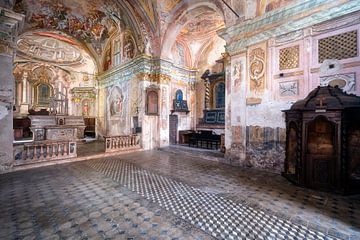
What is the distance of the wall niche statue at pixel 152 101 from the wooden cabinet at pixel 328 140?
6.82 meters

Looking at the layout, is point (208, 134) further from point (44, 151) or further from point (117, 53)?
point (117, 53)

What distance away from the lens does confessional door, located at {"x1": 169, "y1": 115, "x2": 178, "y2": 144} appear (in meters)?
11.4

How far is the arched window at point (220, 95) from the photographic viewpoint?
1124 centimetres

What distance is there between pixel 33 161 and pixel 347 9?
10520 millimetres

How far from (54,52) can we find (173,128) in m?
14.5

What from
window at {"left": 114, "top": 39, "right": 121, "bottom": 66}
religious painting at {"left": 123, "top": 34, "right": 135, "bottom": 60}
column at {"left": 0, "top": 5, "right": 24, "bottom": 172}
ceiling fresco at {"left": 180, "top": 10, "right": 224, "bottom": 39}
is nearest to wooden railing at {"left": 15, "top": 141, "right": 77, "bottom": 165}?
column at {"left": 0, "top": 5, "right": 24, "bottom": 172}

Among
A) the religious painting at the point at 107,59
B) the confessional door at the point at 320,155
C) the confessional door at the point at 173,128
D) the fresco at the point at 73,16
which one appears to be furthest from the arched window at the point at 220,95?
the religious painting at the point at 107,59

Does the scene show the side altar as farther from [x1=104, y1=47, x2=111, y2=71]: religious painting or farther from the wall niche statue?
[x1=104, y1=47, x2=111, y2=71]: religious painting

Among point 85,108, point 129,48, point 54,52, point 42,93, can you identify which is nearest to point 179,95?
point 129,48

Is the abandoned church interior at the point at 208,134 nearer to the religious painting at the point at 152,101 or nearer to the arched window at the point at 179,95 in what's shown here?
the religious painting at the point at 152,101

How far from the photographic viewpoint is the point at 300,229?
2.63 m

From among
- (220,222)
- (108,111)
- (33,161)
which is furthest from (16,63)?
(220,222)

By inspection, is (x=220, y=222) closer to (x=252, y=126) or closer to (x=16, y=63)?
(x=252, y=126)

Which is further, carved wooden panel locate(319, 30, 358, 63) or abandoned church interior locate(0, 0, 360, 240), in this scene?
carved wooden panel locate(319, 30, 358, 63)
